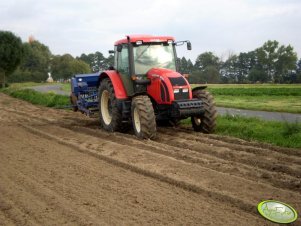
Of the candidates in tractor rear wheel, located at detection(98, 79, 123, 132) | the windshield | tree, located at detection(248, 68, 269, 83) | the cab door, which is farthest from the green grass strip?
tree, located at detection(248, 68, 269, 83)

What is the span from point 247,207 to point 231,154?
2720 millimetres

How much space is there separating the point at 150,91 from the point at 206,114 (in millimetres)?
1439

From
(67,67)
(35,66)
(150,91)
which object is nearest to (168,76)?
(150,91)

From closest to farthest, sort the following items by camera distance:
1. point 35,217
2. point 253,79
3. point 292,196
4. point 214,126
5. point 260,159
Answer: point 35,217 → point 292,196 → point 260,159 → point 214,126 → point 253,79

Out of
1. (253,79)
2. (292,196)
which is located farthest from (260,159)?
(253,79)

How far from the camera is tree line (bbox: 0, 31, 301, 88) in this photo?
50.5 metres

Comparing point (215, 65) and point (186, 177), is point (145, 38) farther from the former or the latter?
point (215, 65)

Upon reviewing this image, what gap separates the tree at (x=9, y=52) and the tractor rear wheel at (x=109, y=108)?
4111cm

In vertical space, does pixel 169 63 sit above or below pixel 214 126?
above

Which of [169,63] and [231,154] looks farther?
[169,63]

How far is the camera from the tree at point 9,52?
49.1m

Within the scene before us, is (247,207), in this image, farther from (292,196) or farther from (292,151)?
(292,151)

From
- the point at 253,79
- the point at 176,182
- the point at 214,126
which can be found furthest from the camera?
the point at 253,79

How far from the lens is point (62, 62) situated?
257 feet
